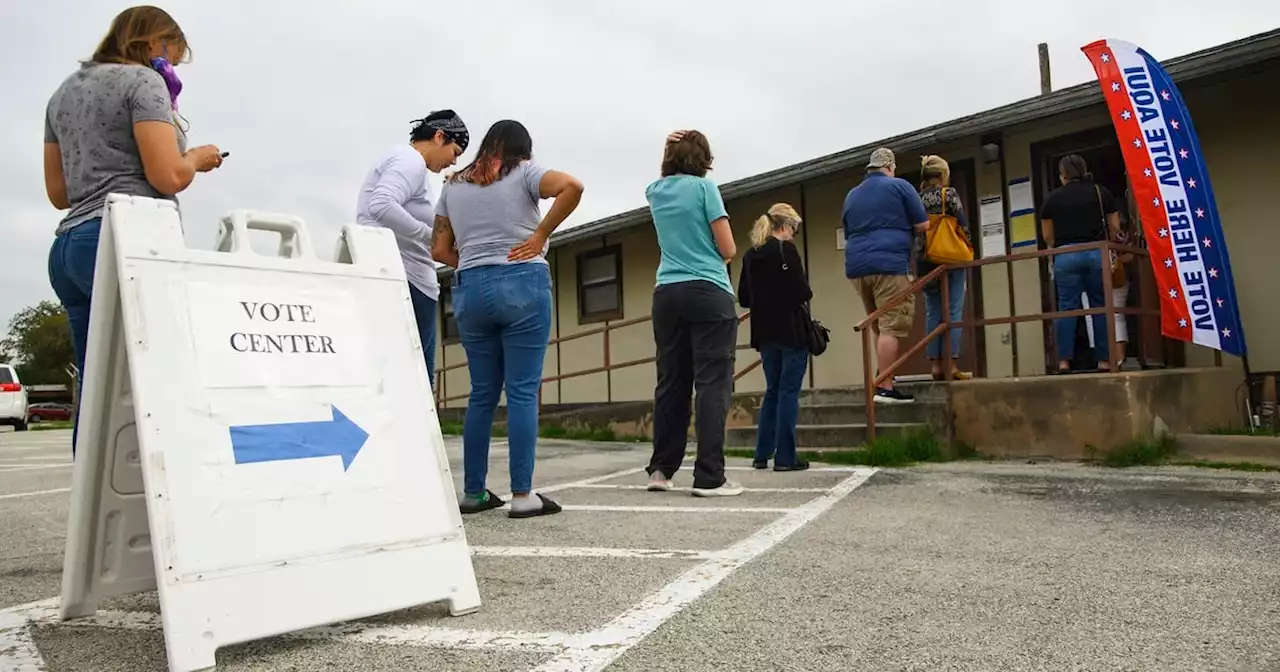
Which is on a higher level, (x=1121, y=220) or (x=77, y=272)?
(x=1121, y=220)

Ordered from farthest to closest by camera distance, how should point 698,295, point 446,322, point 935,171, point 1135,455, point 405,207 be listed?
point 446,322
point 935,171
point 1135,455
point 698,295
point 405,207

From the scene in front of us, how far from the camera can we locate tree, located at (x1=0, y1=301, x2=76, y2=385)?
53.2m

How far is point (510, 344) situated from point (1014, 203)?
21.5ft

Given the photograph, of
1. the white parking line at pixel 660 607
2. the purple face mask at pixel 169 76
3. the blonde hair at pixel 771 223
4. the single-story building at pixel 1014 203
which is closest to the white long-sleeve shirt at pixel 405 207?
the purple face mask at pixel 169 76

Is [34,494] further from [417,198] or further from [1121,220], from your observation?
[1121,220]

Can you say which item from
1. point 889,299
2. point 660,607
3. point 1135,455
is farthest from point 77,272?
point 1135,455

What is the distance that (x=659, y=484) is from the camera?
509cm

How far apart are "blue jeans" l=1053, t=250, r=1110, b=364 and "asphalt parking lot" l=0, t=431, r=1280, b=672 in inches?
104

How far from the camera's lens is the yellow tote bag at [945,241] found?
7.27 metres

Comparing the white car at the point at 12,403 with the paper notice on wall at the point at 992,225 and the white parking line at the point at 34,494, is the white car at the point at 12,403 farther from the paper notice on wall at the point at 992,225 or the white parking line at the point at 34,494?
the paper notice on wall at the point at 992,225

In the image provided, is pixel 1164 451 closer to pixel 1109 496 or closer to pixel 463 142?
pixel 1109 496

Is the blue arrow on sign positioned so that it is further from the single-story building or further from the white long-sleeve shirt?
the single-story building

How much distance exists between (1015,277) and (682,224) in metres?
5.32

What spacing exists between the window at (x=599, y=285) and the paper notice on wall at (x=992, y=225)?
5.49 m
